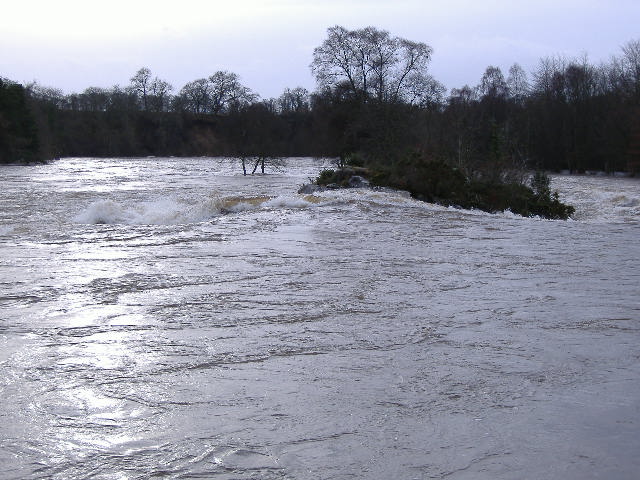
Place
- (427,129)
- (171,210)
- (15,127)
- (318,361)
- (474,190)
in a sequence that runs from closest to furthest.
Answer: (318,361) < (171,210) < (474,190) < (427,129) < (15,127)

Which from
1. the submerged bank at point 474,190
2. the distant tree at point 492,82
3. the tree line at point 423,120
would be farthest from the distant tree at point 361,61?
the distant tree at point 492,82

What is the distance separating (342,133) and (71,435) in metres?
40.2

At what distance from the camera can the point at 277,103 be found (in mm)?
102938

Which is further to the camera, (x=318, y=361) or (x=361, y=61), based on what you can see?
(x=361, y=61)

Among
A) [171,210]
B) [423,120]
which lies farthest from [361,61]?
[171,210]

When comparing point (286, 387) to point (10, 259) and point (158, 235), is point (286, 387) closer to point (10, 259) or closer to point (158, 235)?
point (10, 259)

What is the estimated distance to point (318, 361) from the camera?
591cm

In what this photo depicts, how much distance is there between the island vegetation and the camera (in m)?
22.8

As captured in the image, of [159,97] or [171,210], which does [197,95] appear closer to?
[159,97]

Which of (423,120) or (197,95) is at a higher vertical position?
(197,95)

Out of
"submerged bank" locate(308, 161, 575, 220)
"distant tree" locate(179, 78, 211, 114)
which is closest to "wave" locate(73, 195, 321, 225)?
"submerged bank" locate(308, 161, 575, 220)

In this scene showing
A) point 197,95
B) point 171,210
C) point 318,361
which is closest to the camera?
point 318,361

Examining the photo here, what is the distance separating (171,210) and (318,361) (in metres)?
13.4

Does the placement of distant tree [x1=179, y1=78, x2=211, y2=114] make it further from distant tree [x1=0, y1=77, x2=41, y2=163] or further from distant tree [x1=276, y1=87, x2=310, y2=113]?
distant tree [x1=0, y1=77, x2=41, y2=163]
